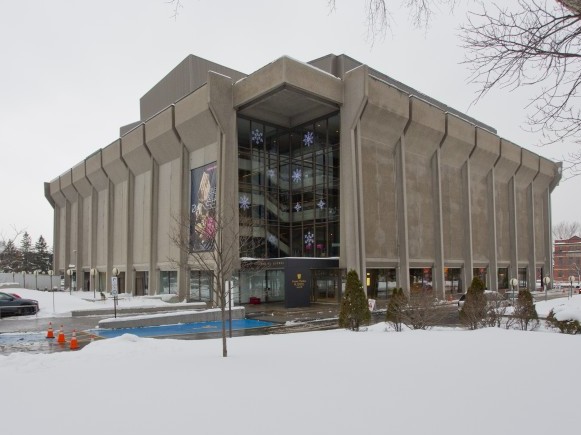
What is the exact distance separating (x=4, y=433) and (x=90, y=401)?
127 cm

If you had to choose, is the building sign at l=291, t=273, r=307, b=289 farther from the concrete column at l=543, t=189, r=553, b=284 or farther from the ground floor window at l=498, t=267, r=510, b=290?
the concrete column at l=543, t=189, r=553, b=284

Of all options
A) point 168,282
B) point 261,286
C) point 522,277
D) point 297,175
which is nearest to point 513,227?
point 522,277

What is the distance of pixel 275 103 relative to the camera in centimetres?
3778

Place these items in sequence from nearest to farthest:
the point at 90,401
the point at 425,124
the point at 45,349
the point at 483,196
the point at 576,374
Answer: the point at 90,401 → the point at 576,374 → the point at 45,349 → the point at 425,124 → the point at 483,196

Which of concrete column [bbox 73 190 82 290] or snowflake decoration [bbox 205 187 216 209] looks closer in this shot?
snowflake decoration [bbox 205 187 216 209]

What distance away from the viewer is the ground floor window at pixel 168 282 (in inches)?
1624

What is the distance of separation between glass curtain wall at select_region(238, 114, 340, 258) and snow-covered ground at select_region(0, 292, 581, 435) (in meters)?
28.0

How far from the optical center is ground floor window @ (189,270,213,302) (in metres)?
38.2

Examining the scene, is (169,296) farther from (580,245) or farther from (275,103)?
(580,245)

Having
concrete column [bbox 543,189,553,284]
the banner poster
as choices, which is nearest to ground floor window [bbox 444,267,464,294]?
concrete column [bbox 543,189,553,284]

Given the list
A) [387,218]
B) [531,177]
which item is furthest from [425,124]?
[531,177]

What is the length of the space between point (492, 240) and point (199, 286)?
3336cm

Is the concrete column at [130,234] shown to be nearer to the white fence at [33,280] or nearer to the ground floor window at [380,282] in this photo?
the white fence at [33,280]

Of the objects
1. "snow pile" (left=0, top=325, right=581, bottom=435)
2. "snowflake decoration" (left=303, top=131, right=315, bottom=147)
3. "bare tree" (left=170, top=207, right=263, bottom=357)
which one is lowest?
"snow pile" (left=0, top=325, right=581, bottom=435)
